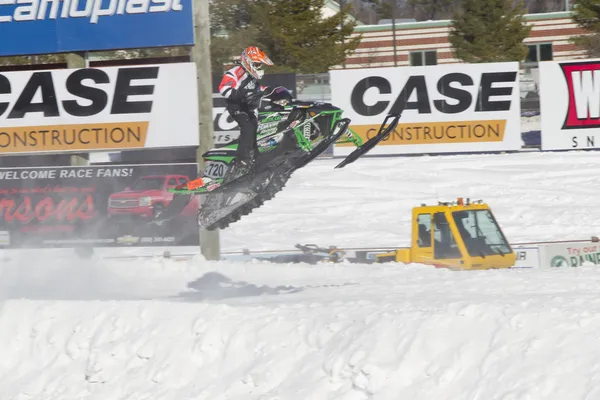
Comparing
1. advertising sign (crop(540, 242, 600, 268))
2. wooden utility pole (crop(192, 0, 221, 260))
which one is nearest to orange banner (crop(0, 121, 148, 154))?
wooden utility pole (crop(192, 0, 221, 260))

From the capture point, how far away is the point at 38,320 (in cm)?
1127

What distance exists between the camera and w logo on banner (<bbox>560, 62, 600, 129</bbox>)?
63.2 feet

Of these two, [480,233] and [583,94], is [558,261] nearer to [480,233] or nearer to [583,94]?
[480,233]

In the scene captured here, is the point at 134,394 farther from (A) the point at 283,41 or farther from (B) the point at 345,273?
(A) the point at 283,41

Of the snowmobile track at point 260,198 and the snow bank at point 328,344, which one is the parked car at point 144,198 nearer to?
the snow bank at point 328,344

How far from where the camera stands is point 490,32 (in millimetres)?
46344

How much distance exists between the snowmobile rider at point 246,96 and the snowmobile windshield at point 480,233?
190 inches

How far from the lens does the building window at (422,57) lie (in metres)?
53.2

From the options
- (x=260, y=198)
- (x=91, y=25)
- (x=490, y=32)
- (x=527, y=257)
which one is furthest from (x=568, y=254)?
(x=490, y=32)

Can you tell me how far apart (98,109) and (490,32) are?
32.2m

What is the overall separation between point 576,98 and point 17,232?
1113 centimetres

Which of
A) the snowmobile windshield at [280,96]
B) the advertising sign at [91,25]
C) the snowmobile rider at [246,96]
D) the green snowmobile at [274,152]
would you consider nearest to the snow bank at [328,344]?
the green snowmobile at [274,152]

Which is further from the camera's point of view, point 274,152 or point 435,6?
point 435,6

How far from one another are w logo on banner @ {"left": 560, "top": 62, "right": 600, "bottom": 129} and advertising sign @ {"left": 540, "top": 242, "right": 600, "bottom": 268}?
3821mm
